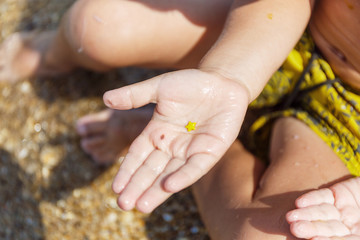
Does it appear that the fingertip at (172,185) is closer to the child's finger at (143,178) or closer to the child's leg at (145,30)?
the child's finger at (143,178)

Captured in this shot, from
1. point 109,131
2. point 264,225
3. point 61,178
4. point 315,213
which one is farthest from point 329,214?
point 61,178

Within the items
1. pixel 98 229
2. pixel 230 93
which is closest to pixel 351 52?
pixel 230 93

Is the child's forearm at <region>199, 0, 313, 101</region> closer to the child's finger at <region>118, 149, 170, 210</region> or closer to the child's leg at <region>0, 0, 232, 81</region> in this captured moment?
the child's leg at <region>0, 0, 232, 81</region>

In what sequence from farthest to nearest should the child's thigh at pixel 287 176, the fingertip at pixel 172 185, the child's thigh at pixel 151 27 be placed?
the child's thigh at pixel 151 27 → the child's thigh at pixel 287 176 → the fingertip at pixel 172 185

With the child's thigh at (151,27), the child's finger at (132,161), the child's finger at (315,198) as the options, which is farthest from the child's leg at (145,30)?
the child's finger at (315,198)

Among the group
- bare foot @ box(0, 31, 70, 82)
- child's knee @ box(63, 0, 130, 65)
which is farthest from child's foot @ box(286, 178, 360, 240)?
bare foot @ box(0, 31, 70, 82)

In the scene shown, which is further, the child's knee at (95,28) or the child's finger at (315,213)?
the child's knee at (95,28)
